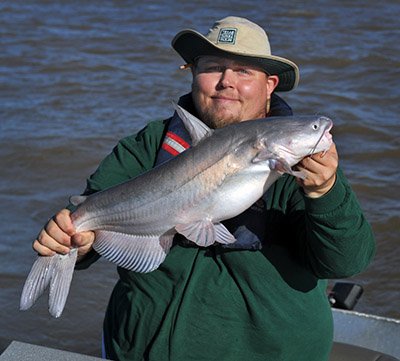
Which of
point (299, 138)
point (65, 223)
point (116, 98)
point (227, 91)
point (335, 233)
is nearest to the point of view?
point (299, 138)

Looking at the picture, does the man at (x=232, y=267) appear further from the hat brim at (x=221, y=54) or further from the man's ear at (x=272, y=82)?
the man's ear at (x=272, y=82)

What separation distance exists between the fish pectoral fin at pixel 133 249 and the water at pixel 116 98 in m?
2.22

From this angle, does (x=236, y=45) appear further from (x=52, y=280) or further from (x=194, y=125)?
(x=52, y=280)

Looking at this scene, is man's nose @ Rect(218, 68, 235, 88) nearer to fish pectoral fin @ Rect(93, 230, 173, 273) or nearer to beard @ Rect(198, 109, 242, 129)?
beard @ Rect(198, 109, 242, 129)

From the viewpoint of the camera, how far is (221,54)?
9.95 feet

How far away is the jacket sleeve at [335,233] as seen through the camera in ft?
8.05

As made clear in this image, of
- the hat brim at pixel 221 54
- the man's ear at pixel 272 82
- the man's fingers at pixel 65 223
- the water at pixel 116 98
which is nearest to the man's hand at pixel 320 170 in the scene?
the hat brim at pixel 221 54

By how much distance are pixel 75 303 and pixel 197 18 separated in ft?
31.4

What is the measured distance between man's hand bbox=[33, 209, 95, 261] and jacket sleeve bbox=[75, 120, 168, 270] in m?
0.26

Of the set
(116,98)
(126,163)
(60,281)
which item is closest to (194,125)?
(126,163)

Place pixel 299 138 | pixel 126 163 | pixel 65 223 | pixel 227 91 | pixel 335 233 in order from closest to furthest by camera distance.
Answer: pixel 299 138 → pixel 335 233 → pixel 65 223 → pixel 227 91 → pixel 126 163

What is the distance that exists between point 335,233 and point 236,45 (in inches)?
39.7

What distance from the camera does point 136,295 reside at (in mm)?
2955

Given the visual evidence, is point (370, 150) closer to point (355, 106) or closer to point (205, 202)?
point (355, 106)
